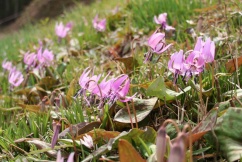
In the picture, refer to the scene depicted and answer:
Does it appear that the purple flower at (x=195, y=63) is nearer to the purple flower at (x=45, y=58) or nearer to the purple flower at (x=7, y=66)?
the purple flower at (x=45, y=58)

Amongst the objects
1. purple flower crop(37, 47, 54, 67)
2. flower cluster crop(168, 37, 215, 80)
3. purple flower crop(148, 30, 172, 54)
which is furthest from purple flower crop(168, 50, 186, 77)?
purple flower crop(37, 47, 54, 67)

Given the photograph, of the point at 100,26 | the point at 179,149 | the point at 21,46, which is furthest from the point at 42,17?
the point at 179,149

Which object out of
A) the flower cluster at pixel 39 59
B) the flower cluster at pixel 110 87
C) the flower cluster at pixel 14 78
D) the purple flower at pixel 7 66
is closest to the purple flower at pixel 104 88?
the flower cluster at pixel 110 87

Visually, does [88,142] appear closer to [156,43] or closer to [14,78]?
[156,43]

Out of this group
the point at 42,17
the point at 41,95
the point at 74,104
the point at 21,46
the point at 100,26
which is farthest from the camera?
the point at 42,17

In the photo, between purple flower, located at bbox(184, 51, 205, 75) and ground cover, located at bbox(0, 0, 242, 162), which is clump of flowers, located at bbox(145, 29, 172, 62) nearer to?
ground cover, located at bbox(0, 0, 242, 162)

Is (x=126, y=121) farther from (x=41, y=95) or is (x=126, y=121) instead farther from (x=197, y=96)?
(x=41, y=95)
